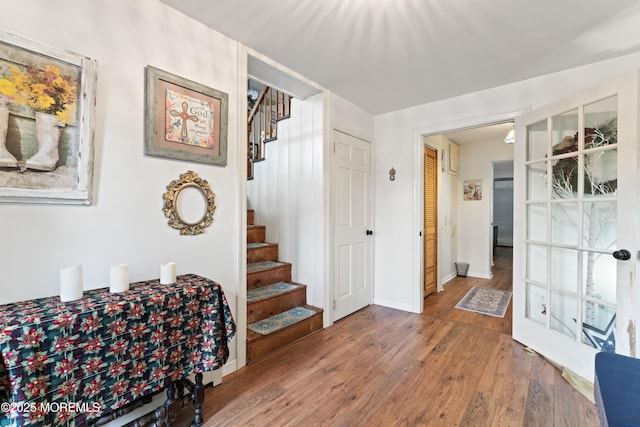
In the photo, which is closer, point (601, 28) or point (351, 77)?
point (601, 28)

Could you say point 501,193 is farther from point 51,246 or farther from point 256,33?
point 51,246

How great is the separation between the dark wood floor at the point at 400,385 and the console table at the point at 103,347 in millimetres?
483

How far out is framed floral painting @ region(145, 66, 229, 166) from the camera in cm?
167

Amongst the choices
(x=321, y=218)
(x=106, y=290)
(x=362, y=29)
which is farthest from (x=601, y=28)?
(x=106, y=290)

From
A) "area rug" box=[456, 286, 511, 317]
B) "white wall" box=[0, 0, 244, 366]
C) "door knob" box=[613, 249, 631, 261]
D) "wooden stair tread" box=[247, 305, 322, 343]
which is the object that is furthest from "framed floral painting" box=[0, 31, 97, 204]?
"area rug" box=[456, 286, 511, 317]

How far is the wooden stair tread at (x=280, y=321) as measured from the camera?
2.31 metres

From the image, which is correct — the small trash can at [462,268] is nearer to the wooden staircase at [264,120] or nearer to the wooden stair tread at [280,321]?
the wooden stair tread at [280,321]

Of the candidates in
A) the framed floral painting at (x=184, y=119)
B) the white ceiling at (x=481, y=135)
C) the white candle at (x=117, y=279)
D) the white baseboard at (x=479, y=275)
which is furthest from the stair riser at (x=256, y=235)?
the white baseboard at (x=479, y=275)

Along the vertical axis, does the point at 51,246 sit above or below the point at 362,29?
below

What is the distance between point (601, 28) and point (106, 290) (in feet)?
11.2

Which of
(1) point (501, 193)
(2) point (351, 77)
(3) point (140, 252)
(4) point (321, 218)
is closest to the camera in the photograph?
(3) point (140, 252)

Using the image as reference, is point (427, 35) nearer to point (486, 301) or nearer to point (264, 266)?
point (264, 266)

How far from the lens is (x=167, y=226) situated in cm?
174

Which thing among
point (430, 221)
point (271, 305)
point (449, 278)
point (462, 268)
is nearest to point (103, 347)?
point (271, 305)
